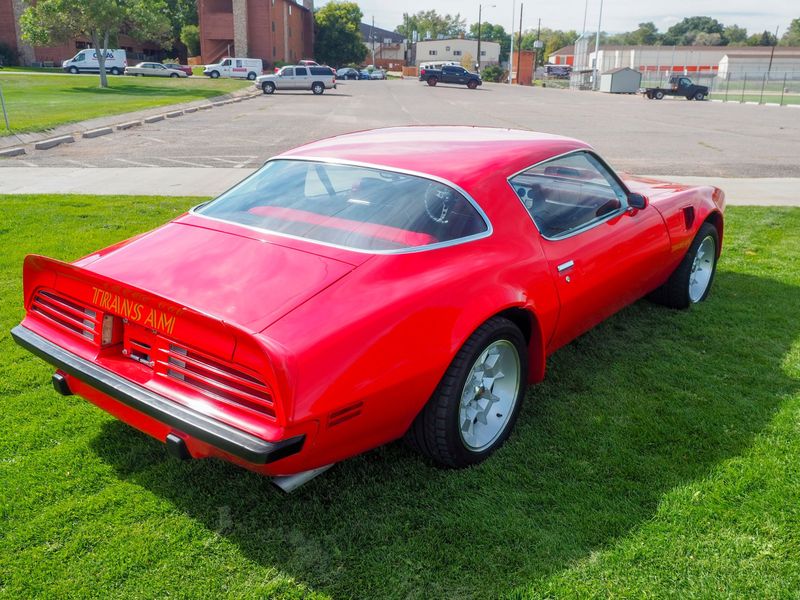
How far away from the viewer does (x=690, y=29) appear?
147 m

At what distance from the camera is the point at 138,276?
9.23 feet

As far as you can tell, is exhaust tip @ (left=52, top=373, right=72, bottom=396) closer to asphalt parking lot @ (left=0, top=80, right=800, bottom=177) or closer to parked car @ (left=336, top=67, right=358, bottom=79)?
asphalt parking lot @ (left=0, top=80, right=800, bottom=177)

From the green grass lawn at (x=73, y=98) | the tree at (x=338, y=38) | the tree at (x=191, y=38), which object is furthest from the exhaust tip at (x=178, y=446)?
the tree at (x=338, y=38)

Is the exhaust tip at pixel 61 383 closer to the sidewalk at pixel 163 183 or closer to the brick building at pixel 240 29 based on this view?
the sidewalk at pixel 163 183

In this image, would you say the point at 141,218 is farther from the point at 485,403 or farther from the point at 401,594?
the point at 401,594

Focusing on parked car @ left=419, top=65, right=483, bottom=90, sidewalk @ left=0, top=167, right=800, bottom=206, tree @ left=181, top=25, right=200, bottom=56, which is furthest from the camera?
tree @ left=181, top=25, right=200, bottom=56

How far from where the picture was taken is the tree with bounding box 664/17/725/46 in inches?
5512

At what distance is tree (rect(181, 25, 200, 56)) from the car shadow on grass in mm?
78742

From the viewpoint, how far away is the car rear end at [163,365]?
2.31 m

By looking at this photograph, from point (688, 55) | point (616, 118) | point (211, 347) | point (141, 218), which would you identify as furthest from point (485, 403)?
point (688, 55)

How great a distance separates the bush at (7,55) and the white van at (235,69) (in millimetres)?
16580

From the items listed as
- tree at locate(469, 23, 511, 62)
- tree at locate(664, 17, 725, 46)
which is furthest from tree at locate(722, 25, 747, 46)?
tree at locate(469, 23, 511, 62)

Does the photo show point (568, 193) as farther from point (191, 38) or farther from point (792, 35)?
point (792, 35)

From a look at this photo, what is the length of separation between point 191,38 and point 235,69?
24.6m
